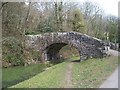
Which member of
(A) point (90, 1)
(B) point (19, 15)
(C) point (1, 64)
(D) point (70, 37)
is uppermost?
(A) point (90, 1)

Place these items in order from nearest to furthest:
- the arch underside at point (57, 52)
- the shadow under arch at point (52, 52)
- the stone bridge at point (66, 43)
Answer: the stone bridge at point (66, 43) → the arch underside at point (57, 52) → the shadow under arch at point (52, 52)

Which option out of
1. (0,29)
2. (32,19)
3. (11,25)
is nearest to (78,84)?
(0,29)

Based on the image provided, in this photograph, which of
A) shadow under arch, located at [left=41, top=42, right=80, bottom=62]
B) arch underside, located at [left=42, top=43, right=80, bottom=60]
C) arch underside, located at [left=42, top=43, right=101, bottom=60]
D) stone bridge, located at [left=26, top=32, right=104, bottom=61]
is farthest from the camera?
arch underside, located at [left=42, top=43, right=80, bottom=60]

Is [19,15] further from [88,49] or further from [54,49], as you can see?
[88,49]

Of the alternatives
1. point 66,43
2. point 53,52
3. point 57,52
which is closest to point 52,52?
point 53,52

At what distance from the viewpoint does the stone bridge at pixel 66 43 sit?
60.4ft

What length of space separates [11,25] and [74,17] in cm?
994

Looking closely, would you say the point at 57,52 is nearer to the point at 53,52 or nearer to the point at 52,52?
the point at 53,52

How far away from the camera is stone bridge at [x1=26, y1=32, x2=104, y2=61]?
1842cm

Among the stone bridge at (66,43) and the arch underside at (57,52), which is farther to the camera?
the arch underside at (57,52)

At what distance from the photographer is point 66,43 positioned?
20328 millimetres

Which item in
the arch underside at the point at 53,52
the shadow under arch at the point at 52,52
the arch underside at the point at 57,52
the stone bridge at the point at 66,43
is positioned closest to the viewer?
the stone bridge at the point at 66,43

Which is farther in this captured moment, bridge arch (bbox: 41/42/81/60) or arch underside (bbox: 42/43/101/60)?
bridge arch (bbox: 41/42/81/60)

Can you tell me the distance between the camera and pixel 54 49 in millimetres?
23703
